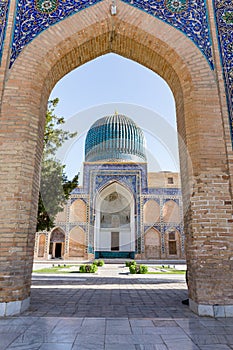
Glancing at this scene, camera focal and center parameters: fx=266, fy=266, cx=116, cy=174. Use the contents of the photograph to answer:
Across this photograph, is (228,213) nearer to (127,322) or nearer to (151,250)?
(127,322)

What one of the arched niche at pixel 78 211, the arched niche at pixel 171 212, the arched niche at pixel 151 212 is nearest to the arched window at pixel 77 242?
the arched niche at pixel 78 211

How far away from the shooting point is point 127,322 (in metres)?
2.84

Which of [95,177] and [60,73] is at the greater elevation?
[95,177]

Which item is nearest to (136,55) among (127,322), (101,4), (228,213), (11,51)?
(101,4)

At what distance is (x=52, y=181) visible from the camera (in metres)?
8.31

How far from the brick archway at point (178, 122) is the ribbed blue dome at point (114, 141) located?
15170mm

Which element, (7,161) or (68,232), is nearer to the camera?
(7,161)

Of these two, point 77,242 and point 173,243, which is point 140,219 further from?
point 77,242

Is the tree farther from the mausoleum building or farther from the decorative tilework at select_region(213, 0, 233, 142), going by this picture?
the mausoleum building

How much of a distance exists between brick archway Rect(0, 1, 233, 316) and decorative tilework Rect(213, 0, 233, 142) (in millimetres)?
202

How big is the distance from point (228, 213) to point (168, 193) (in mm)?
16143

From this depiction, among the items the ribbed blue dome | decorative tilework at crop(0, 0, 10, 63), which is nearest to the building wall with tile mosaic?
the ribbed blue dome

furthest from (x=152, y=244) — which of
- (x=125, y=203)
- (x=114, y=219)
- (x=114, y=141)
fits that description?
(x=114, y=141)

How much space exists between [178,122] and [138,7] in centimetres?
205
